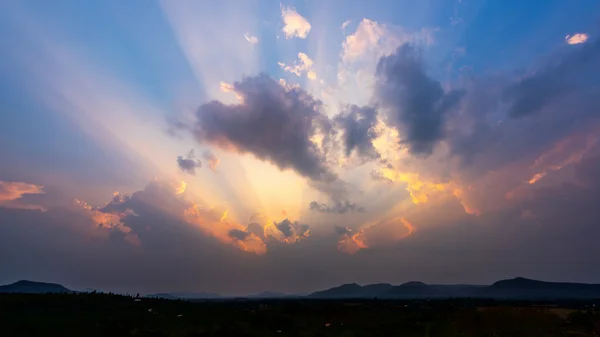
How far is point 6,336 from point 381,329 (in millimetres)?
46714

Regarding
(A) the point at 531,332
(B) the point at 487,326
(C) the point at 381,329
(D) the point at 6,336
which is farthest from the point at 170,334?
(A) the point at 531,332

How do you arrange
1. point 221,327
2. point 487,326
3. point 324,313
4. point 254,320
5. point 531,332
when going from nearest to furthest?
point 531,332
point 487,326
point 221,327
point 254,320
point 324,313

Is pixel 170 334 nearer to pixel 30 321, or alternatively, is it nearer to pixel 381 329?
pixel 30 321

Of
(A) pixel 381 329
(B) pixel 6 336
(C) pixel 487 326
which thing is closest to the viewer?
(B) pixel 6 336

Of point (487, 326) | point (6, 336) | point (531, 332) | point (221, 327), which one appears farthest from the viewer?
point (221, 327)

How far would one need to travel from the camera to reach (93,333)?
44.0 m

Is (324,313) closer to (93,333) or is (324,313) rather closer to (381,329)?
(381,329)

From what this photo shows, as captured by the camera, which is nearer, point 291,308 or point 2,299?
point 2,299

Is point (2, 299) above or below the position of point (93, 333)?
above

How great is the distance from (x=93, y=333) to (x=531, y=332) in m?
49.8

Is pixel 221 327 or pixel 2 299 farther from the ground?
pixel 2 299

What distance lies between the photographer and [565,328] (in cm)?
5178

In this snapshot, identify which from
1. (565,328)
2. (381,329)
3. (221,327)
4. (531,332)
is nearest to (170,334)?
(221,327)

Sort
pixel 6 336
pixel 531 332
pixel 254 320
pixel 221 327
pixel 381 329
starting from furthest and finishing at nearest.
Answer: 1. pixel 254 320
2. pixel 381 329
3. pixel 221 327
4. pixel 531 332
5. pixel 6 336
